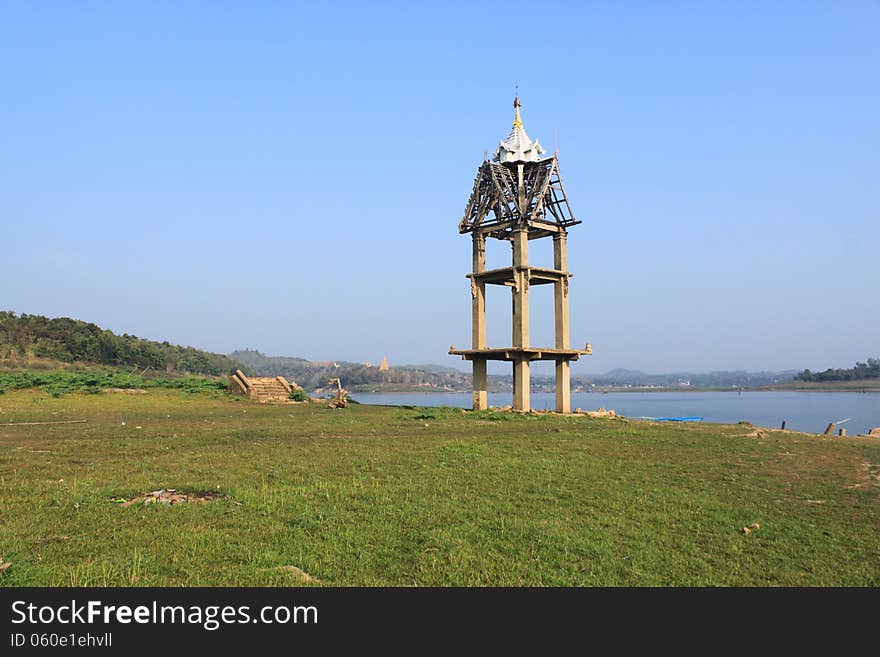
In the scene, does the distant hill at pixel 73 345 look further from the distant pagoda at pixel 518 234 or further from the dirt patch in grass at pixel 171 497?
the dirt patch in grass at pixel 171 497

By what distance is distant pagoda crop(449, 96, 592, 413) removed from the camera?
35625 mm

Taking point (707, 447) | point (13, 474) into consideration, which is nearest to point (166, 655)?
point (13, 474)

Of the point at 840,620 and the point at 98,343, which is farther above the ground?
the point at 98,343

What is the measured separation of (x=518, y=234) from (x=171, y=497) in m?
27.0

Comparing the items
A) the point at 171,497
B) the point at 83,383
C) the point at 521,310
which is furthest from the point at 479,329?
the point at 171,497

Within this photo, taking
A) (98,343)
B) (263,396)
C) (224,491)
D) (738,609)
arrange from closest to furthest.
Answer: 1. (738,609)
2. (224,491)
3. (263,396)
4. (98,343)

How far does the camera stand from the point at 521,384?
117 feet

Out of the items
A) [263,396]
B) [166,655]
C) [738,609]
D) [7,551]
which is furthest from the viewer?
[263,396]

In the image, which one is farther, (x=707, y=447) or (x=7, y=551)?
(x=707, y=447)

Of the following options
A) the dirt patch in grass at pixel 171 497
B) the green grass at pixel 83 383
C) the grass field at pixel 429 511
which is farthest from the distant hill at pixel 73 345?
the dirt patch in grass at pixel 171 497

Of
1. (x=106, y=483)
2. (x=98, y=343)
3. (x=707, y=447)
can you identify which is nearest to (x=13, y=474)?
(x=106, y=483)

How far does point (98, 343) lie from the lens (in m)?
81.8

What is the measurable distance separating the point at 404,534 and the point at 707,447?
14.7 meters

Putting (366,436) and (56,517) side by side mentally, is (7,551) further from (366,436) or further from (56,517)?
(366,436)
